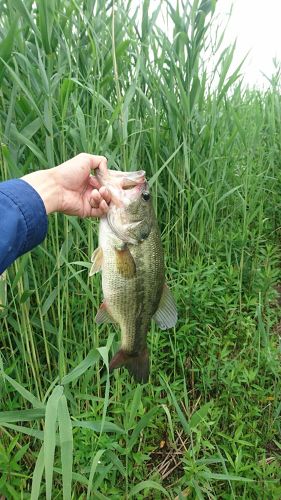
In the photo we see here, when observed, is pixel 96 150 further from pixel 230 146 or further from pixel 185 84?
pixel 230 146

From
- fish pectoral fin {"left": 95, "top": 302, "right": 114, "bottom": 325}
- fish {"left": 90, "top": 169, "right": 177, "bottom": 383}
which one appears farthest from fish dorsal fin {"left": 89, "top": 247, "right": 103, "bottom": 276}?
fish pectoral fin {"left": 95, "top": 302, "right": 114, "bottom": 325}

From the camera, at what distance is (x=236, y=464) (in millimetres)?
1730

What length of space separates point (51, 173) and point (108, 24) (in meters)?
1.02

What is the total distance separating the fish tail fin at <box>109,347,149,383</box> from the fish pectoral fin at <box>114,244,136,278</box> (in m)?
0.29

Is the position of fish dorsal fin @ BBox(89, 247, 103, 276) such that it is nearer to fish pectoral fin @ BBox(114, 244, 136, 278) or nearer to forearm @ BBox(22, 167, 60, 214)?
fish pectoral fin @ BBox(114, 244, 136, 278)

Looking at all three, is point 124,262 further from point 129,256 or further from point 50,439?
point 50,439

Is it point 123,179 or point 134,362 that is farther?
point 134,362

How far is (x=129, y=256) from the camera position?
1405 mm

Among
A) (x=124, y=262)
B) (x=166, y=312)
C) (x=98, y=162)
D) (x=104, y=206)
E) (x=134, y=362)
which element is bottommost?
(x=134, y=362)

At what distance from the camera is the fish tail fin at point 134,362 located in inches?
59.2

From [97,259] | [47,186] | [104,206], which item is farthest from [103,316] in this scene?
[47,186]

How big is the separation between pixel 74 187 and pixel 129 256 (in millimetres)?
407

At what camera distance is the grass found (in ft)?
5.40

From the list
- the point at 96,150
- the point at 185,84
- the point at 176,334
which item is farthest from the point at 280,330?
the point at 96,150
